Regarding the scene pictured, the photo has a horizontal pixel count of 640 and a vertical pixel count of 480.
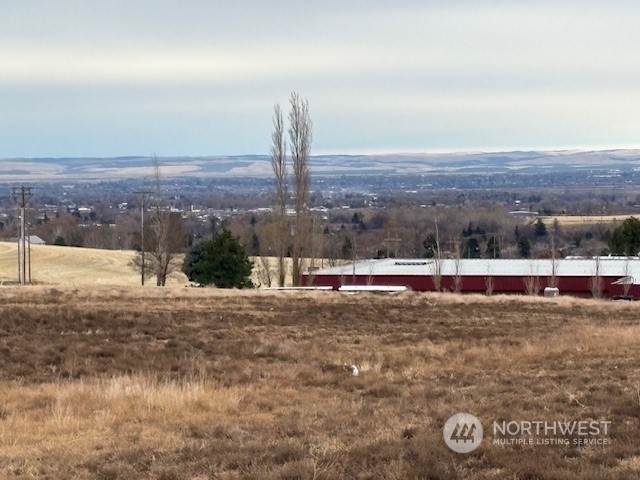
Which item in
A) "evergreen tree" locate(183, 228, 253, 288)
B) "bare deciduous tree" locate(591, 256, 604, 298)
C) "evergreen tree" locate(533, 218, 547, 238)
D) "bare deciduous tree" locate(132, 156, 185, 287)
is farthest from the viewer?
"evergreen tree" locate(533, 218, 547, 238)

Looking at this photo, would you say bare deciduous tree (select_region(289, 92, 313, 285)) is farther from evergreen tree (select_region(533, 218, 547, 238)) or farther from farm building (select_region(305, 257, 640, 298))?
evergreen tree (select_region(533, 218, 547, 238))

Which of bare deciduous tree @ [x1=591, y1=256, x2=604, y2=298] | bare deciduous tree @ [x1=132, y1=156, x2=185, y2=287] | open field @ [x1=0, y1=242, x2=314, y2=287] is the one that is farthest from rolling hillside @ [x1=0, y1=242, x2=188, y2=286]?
bare deciduous tree @ [x1=591, y1=256, x2=604, y2=298]

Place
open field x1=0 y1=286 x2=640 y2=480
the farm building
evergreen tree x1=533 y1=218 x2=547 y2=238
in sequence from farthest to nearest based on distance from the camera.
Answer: evergreen tree x1=533 y1=218 x2=547 y2=238 < the farm building < open field x1=0 y1=286 x2=640 y2=480

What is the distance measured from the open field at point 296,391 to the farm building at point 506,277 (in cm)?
2414

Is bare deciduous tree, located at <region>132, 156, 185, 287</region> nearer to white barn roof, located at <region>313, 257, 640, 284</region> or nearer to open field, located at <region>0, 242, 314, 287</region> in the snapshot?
open field, located at <region>0, 242, 314, 287</region>

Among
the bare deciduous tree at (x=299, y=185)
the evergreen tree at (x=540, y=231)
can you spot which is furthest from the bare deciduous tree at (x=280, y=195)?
the evergreen tree at (x=540, y=231)

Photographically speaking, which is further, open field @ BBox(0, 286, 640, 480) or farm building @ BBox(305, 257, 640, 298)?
farm building @ BBox(305, 257, 640, 298)

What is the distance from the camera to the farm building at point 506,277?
52.3m

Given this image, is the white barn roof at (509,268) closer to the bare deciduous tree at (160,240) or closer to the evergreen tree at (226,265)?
the evergreen tree at (226,265)

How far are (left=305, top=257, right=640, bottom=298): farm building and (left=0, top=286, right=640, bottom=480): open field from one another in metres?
24.1

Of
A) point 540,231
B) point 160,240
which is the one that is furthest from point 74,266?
point 540,231

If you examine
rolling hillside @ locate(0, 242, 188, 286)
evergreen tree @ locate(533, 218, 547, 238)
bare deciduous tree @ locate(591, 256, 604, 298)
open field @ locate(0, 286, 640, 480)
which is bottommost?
rolling hillside @ locate(0, 242, 188, 286)

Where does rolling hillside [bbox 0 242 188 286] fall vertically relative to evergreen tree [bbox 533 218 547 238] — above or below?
below

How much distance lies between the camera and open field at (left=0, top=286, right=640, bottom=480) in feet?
27.3
